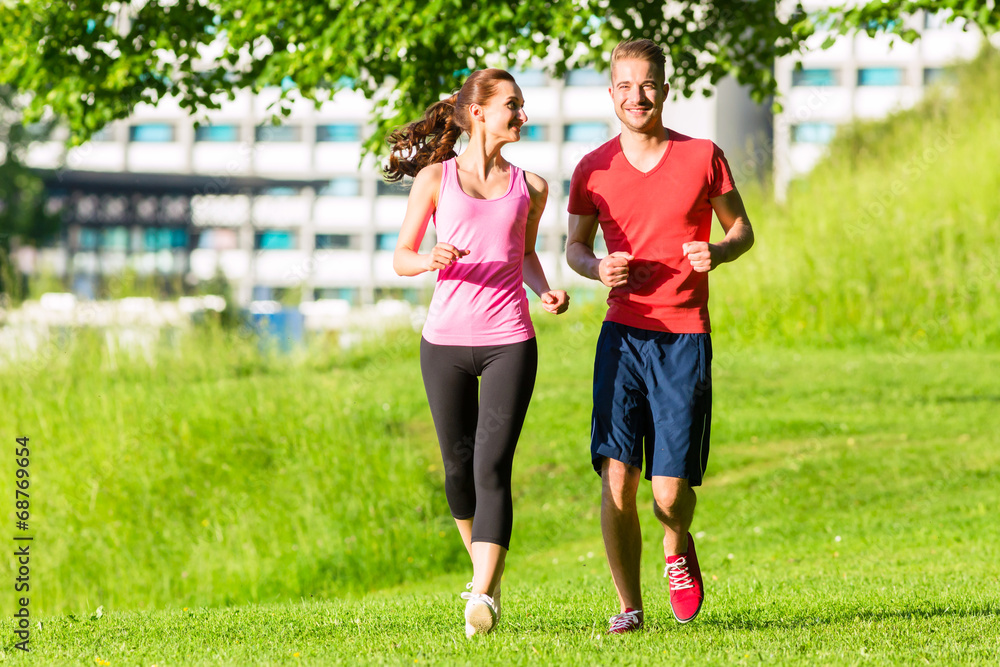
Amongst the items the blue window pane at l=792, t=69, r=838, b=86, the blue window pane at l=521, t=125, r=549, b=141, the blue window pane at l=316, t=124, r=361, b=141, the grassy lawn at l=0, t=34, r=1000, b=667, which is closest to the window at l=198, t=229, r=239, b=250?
the blue window pane at l=316, t=124, r=361, b=141

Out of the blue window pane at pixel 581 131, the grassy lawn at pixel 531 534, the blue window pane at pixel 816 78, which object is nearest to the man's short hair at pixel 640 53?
the grassy lawn at pixel 531 534

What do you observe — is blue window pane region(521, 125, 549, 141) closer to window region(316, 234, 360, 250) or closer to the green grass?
window region(316, 234, 360, 250)

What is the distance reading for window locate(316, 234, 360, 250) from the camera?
75.6m

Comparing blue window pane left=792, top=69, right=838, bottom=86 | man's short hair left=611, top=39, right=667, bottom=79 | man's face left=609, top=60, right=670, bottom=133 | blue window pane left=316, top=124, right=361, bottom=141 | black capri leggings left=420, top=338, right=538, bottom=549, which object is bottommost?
black capri leggings left=420, top=338, right=538, bottom=549

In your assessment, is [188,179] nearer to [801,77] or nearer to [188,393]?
[188,393]

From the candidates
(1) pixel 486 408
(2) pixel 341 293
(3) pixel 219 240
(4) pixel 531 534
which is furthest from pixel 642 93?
(3) pixel 219 240

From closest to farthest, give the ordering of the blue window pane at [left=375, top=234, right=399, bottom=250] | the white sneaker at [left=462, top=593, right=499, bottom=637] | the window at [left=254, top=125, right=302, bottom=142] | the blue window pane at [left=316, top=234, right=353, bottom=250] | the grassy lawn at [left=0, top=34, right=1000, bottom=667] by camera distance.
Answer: the white sneaker at [left=462, top=593, right=499, bottom=637] < the grassy lawn at [left=0, top=34, right=1000, bottom=667] < the blue window pane at [left=316, top=234, right=353, bottom=250] < the blue window pane at [left=375, top=234, right=399, bottom=250] < the window at [left=254, top=125, right=302, bottom=142]

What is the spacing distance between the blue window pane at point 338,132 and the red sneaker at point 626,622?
244ft

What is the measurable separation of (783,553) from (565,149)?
214 ft

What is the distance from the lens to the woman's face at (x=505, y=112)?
416cm

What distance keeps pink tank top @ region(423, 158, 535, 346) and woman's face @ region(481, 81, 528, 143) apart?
0.81 ft

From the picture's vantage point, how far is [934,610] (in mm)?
4797

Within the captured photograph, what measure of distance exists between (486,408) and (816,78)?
6979cm

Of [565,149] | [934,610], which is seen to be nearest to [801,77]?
[565,149]
